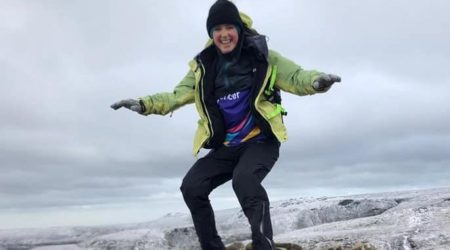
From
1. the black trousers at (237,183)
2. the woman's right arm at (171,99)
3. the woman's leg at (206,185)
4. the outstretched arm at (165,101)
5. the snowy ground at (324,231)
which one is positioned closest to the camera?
the black trousers at (237,183)

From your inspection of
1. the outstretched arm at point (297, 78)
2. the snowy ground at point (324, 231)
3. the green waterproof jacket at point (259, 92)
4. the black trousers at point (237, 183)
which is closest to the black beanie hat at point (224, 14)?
the green waterproof jacket at point (259, 92)

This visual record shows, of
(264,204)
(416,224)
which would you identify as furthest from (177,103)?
(416,224)

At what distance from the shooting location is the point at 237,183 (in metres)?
5.50

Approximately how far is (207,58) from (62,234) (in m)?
13.9

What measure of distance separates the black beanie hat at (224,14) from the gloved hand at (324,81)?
1.29 meters

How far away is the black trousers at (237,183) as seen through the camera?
17.7 feet

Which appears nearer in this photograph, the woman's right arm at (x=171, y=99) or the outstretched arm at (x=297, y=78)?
the outstretched arm at (x=297, y=78)

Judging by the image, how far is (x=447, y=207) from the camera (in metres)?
9.92

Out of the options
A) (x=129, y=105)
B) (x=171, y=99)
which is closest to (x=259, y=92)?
(x=171, y=99)

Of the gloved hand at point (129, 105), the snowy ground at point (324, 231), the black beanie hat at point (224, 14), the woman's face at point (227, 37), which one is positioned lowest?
the snowy ground at point (324, 231)

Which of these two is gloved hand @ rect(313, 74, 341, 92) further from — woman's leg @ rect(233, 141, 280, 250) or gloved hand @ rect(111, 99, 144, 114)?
gloved hand @ rect(111, 99, 144, 114)

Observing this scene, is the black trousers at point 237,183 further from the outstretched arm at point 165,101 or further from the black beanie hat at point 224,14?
the black beanie hat at point 224,14

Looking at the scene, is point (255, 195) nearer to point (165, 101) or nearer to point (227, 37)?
point (165, 101)

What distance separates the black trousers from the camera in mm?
5410
